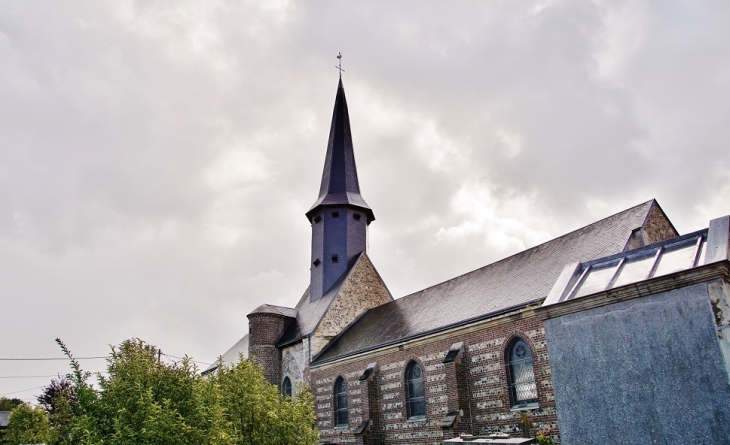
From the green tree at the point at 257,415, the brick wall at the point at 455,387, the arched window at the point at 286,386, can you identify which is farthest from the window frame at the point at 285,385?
the green tree at the point at 257,415

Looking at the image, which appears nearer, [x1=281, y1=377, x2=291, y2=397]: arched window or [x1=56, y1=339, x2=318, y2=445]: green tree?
[x1=56, y1=339, x2=318, y2=445]: green tree

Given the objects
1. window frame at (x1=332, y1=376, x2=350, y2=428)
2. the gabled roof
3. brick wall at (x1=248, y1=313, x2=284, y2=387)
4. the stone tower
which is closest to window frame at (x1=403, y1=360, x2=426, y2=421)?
window frame at (x1=332, y1=376, x2=350, y2=428)

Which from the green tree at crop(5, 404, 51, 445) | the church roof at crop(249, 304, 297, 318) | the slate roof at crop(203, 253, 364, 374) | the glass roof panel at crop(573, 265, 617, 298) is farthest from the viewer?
the green tree at crop(5, 404, 51, 445)

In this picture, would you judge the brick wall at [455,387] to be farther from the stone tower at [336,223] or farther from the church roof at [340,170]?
the church roof at [340,170]

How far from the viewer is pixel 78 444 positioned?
6.77 meters

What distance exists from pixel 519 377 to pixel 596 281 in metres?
7.91

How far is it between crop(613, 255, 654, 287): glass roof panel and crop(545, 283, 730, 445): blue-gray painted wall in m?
0.35

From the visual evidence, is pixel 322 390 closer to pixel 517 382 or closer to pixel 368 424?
pixel 368 424

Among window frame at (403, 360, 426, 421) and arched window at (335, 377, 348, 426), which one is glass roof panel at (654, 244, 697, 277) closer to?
window frame at (403, 360, 426, 421)

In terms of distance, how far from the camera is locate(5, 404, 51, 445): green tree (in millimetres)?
26656

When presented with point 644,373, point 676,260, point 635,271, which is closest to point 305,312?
point 635,271

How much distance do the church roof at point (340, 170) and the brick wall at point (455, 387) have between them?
9510 millimetres

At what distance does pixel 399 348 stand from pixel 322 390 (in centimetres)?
512

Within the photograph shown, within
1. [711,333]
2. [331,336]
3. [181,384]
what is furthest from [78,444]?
[331,336]
